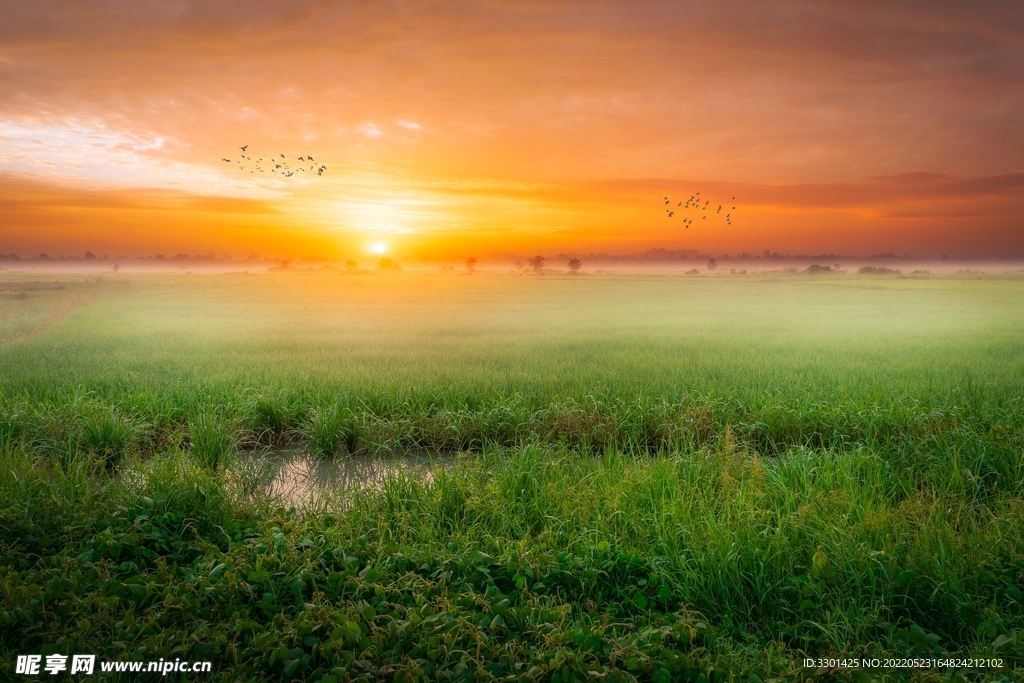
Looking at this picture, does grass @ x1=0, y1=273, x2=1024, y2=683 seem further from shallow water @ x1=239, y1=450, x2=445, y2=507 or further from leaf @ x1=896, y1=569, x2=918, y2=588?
shallow water @ x1=239, y1=450, x2=445, y2=507

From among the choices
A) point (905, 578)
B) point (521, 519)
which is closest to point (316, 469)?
point (521, 519)

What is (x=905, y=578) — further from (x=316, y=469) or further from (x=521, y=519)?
(x=316, y=469)

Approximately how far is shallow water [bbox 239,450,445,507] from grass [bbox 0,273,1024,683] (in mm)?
208

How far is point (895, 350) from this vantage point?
12125 mm

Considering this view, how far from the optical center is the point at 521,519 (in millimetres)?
4590

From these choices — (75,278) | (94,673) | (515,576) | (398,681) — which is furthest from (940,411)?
(75,278)

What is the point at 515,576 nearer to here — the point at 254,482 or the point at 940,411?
the point at 254,482

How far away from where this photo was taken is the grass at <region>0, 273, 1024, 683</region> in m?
3.06

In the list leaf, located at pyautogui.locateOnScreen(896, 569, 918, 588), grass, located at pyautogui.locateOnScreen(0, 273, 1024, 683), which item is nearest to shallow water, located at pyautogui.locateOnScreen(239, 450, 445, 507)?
grass, located at pyautogui.locateOnScreen(0, 273, 1024, 683)

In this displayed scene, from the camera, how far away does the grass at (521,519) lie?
3057 mm

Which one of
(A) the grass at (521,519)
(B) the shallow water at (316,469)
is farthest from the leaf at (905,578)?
(B) the shallow water at (316,469)

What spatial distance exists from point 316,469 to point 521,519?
109 inches

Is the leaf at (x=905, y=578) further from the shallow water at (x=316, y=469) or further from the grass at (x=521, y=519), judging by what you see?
the shallow water at (x=316, y=469)

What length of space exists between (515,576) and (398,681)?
1.07 metres
